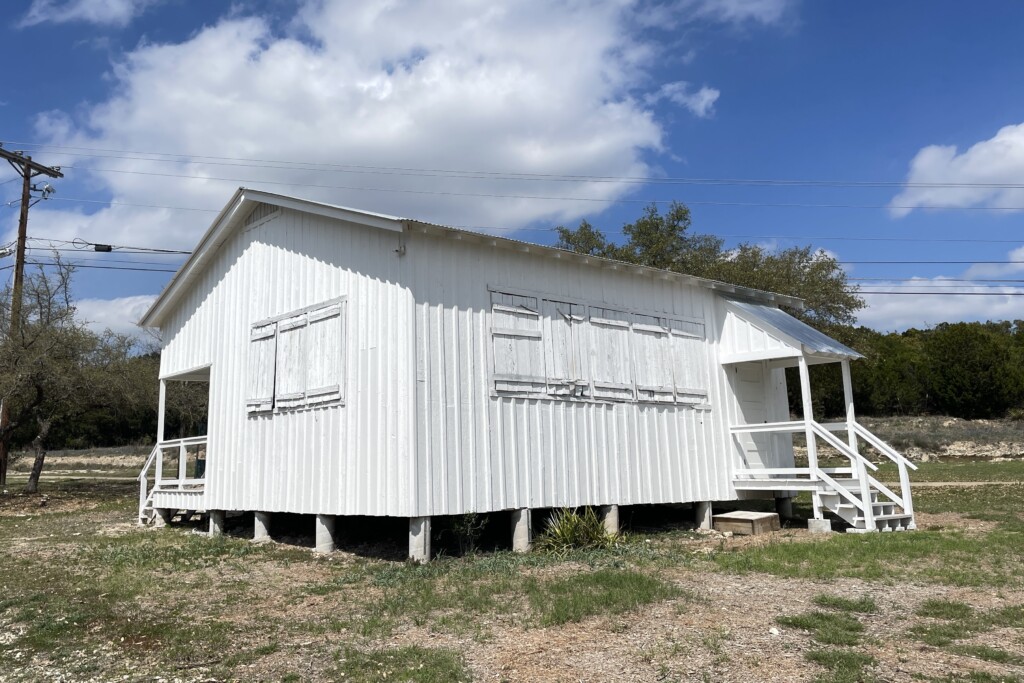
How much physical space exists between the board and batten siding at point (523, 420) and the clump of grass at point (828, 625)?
452 cm

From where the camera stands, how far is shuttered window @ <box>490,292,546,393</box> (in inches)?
425

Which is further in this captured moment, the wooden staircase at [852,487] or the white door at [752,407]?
the white door at [752,407]

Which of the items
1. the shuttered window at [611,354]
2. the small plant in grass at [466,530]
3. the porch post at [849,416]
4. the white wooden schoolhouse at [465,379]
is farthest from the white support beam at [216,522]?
the porch post at [849,416]

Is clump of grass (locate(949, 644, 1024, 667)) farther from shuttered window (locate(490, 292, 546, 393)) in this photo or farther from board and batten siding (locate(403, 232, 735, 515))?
shuttered window (locate(490, 292, 546, 393))

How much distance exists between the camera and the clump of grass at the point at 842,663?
5004 millimetres

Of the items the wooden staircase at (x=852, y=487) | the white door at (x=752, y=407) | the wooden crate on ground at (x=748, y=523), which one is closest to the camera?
the wooden staircase at (x=852, y=487)

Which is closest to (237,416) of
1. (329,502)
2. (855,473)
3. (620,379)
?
(329,502)

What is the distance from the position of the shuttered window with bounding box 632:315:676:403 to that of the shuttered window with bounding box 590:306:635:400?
0.63 feet

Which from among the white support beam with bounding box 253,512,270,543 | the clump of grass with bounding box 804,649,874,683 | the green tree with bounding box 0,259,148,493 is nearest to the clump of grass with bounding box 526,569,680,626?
the clump of grass with bounding box 804,649,874,683

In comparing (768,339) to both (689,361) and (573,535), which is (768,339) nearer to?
(689,361)

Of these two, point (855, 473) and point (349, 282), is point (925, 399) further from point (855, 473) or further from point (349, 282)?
point (349, 282)

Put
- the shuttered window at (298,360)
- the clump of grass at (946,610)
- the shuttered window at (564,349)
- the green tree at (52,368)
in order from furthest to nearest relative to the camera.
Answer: the green tree at (52,368) → the shuttered window at (564,349) → the shuttered window at (298,360) → the clump of grass at (946,610)

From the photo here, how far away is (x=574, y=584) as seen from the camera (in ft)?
26.9

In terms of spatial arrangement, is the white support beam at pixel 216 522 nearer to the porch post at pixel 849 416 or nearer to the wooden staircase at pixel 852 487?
the wooden staircase at pixel 852 487
